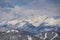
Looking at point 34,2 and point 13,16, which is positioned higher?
point 34,2

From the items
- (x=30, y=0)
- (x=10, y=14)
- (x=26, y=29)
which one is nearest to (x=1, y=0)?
(x=10, y=14)

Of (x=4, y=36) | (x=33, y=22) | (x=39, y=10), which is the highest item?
(x=39, y=10)

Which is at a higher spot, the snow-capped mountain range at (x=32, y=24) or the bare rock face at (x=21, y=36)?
the snow-capped mountain range at (x=32, y=24)

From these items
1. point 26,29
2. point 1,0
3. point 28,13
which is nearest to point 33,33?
point 26,29

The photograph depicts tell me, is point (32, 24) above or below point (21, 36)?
above

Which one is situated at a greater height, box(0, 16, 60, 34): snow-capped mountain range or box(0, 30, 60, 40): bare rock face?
box(0, 16, 60, 34): snow-capped mountain range

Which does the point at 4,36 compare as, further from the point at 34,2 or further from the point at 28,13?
the point at 34,2

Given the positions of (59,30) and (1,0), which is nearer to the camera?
(59,30)

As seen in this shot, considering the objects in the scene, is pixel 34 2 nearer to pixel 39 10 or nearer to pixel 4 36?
pixel 39 10

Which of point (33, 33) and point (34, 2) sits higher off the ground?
point (34, 2)
